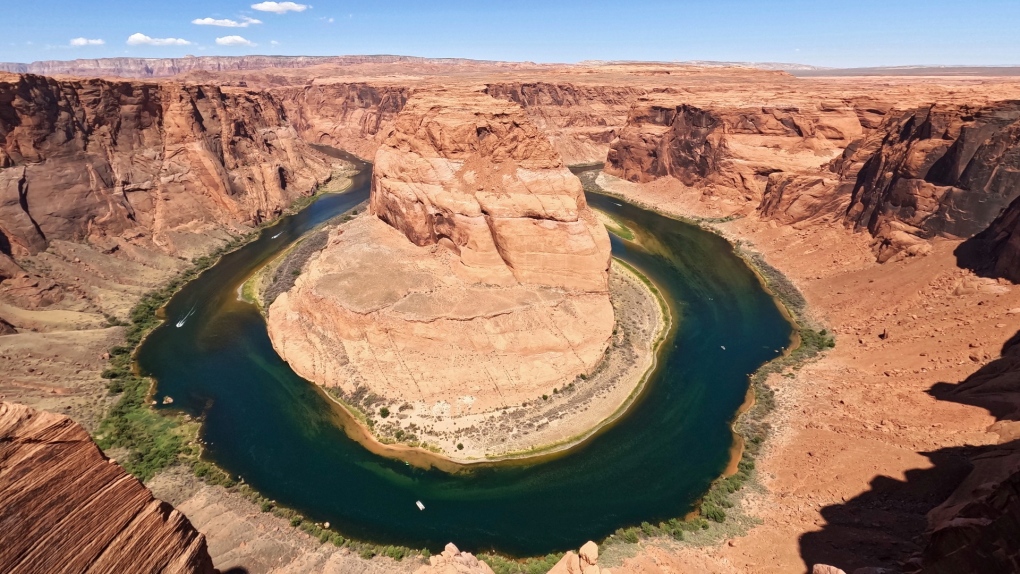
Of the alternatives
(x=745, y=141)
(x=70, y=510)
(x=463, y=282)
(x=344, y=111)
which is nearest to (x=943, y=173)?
(x=745, y=141)

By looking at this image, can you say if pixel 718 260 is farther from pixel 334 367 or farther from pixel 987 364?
pixel 334 367

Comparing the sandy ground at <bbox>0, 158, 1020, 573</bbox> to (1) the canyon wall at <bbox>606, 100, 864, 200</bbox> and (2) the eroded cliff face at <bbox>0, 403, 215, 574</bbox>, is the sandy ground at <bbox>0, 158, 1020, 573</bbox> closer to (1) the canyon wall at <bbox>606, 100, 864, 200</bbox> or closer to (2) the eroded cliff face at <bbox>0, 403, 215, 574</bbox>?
(2) the eroded cliff face at <bbox>0, 403, 215, 574</bbox>

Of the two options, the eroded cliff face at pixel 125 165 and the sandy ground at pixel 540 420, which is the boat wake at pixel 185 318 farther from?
the sandy ground at pixel 540 420

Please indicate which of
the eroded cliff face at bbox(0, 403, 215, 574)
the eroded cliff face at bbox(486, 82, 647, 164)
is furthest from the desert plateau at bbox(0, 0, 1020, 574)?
the eroded cliff face at bbox(486, 82, 647, 164)

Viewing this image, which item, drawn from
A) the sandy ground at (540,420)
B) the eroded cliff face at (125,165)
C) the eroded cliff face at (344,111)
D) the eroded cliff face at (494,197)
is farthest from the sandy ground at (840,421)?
the eroded cliff face at (344,111)

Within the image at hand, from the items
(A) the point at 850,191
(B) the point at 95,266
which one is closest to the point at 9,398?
(B) the point at 95,266

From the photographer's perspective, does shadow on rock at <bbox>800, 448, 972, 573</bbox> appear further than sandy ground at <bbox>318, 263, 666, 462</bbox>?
No
